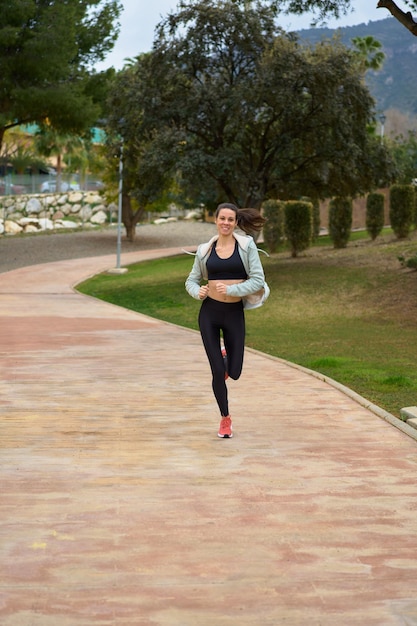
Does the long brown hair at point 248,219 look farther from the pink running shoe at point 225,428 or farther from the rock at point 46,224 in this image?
the rock at point 46,224

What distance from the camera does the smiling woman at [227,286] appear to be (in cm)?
821

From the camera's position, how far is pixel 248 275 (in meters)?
8.33

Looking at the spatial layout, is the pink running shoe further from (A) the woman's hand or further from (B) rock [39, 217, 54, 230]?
(B) rock [39, 217, 54, 230]

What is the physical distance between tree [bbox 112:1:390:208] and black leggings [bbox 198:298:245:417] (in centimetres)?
1926

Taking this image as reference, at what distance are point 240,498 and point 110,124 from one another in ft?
80.5

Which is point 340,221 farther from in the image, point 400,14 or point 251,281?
point 251,281

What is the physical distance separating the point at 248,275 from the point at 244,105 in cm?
2034

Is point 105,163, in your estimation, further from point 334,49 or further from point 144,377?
point 144,377

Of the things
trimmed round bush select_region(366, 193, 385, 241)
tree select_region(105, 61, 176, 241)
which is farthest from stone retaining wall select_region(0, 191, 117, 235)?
tree select_region(105, 61, 176, 241)

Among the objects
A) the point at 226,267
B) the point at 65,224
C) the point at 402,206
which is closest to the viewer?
the point at 226,267

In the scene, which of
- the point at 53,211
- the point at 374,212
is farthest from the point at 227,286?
the point at 53,211

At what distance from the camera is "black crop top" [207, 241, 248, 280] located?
27.2 feet

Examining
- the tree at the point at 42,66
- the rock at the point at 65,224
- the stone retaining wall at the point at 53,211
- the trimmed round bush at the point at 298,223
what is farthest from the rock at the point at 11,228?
the trimmed round bush at the point at 298,223

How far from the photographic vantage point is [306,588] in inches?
195
